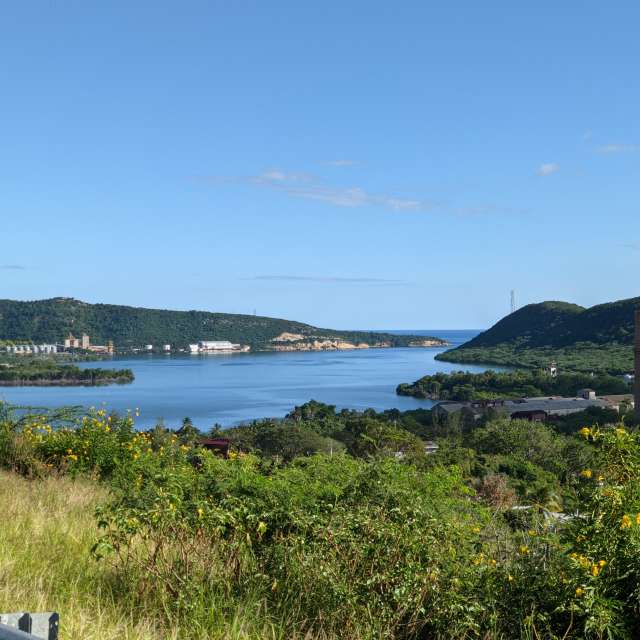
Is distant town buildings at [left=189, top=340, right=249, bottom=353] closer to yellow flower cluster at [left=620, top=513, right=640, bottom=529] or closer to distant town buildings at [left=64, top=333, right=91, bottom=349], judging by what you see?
distant town buildings at [left=64, top=333, right=91, bottom=349]

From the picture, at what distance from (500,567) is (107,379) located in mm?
95469

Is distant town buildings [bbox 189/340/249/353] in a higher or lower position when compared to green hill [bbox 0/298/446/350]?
lower

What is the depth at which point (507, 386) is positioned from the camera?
8194 cm

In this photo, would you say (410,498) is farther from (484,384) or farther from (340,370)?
(340,370)

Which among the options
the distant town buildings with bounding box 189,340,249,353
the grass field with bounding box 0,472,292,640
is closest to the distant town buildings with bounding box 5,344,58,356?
the distant town buildings with bounding box 189,340,249,353

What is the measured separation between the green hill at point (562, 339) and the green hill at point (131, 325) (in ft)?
179

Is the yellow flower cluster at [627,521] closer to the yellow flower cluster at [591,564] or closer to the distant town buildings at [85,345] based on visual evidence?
the yellow flower cluster at [591,564]

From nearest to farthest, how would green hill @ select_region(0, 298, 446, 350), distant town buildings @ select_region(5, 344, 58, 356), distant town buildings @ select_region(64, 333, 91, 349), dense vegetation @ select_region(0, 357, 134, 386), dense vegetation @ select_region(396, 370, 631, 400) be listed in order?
dense vegetation @ select_region(396, 370, 631, 400), dense vegetation @ select_region(0, 357, 134, 386), distant town buildings @ select_region(5, 344, 58, 356), distant town buildings @ select_region(64, 333, 91, 349), green hill @ select_region(0, 298, 446, 350)

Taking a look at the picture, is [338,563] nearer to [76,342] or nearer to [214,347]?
[76,342]

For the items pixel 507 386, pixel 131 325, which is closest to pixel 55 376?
pixel 507 386

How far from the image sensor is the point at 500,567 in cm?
322

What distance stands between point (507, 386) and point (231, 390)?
31.5m

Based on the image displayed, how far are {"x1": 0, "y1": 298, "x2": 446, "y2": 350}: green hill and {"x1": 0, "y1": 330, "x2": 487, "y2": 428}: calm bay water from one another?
17032 mm

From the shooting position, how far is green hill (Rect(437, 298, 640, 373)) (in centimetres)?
10562
